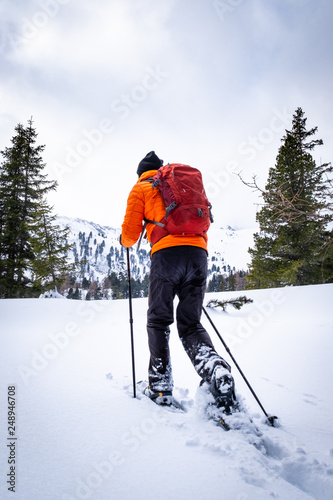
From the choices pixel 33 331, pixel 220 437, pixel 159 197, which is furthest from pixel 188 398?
pixel 33 331

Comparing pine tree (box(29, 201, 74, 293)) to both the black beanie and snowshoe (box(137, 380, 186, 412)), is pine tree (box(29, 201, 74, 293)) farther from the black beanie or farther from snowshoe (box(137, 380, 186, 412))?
snowshoe (box(137, 380, 186, 412))

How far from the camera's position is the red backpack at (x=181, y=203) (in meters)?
2.15

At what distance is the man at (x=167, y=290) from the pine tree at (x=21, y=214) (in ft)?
50.0

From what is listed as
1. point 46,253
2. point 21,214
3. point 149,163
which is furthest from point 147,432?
point 21,214

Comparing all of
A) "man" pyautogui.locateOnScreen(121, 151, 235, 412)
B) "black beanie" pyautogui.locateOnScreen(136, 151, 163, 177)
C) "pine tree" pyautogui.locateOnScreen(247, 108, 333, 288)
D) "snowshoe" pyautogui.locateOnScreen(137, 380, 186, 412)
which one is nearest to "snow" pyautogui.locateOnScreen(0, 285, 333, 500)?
"snowshoe" pyautogui.locateOnScreen(137, 380, 186, 412)

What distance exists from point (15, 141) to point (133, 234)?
→ 21.6 m

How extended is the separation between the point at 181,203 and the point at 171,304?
0.95m

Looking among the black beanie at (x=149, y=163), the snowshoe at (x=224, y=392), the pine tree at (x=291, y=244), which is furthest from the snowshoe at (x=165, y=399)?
the pine tree at (x=291, y=244)

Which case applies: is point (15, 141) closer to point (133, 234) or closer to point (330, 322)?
point (133, 234)

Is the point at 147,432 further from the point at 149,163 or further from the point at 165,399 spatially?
the point at 149,163

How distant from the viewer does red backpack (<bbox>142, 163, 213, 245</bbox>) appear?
7.04 feet

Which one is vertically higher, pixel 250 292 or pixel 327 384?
pixel 250 292

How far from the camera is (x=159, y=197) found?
89.6 inches

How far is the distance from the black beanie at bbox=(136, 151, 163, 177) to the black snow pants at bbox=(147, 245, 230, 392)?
1.21m
